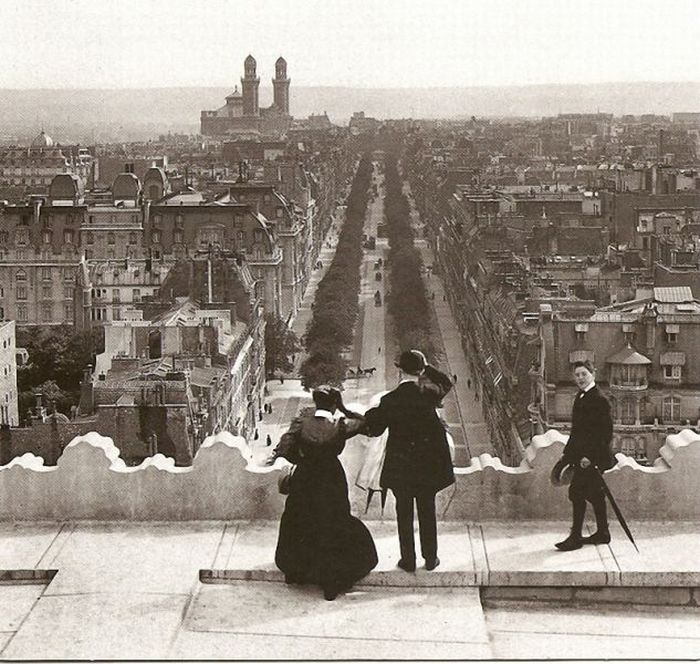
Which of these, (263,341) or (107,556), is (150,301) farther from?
(107,556)

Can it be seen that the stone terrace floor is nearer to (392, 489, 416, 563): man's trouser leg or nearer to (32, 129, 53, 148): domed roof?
(392, 489, 416, 563): man's trouser leg

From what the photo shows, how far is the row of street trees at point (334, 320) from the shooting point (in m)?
16.9

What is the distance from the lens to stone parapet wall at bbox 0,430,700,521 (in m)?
7.24

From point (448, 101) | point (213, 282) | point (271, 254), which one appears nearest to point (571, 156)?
point (271, 254)

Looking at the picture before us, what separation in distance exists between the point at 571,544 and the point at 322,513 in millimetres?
1253

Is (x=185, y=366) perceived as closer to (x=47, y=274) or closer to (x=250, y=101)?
(x=250, y=101)

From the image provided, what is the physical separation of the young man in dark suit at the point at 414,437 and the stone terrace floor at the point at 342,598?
0.31m

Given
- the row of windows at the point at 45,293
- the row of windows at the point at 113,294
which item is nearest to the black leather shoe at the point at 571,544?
the row of windows at the point at 113,294

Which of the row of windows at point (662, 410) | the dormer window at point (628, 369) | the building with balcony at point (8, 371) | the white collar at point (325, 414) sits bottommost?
the building with balcony at point (8, 371)

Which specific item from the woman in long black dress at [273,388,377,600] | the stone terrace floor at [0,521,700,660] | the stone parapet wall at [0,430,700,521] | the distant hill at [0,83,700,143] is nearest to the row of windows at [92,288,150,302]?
the distant hill at [0,83,700,143]

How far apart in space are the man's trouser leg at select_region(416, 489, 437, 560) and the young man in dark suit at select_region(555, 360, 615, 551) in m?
0.74

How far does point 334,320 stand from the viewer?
21000 mm

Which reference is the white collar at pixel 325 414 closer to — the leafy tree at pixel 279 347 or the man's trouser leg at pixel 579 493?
the man's trouser leg at pixel 579 493

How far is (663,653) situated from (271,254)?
3246 cm
